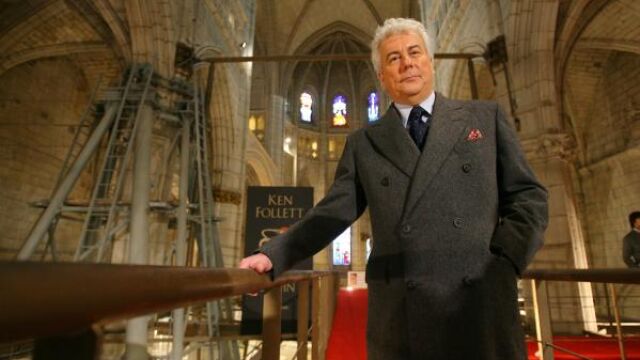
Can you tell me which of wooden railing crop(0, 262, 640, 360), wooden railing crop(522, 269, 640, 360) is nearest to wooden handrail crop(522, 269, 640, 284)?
wooden railing crop(522, 269, 640, 360)

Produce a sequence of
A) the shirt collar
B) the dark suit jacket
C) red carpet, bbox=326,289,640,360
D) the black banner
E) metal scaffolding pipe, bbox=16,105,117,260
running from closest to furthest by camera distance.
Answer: the shirt collar
red carpet, bbox=326,289,640,360
metal scaffolding pipe, bbox=16,105,117,260
the dark suit jacket
the black banner

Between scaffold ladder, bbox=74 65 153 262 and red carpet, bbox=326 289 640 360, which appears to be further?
scaffold ladder, bbox=74 65 153 262

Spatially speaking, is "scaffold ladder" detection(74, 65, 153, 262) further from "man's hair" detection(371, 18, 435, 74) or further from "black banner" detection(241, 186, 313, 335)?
"man's hair" detection(371, 18, 435, 74)

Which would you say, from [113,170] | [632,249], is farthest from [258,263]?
[632,249]

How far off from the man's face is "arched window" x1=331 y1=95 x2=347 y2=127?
26.8 meters

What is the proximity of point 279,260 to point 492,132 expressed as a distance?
3.10 feet

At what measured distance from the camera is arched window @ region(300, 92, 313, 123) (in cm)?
2739

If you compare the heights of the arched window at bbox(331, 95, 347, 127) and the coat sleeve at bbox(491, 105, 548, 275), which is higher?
the arched window at bbox(331, 95, 347, 127)

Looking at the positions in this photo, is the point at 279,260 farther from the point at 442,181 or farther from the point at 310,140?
the point at 310,140

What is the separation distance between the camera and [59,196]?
16.5ft

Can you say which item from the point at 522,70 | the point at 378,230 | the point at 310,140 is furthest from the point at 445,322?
the point at 310,140

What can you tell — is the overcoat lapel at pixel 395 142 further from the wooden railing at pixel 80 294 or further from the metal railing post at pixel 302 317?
the metal railing post at pixel 302 317

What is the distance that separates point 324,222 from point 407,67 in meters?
0.70

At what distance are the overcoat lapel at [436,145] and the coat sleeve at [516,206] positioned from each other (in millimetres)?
172
